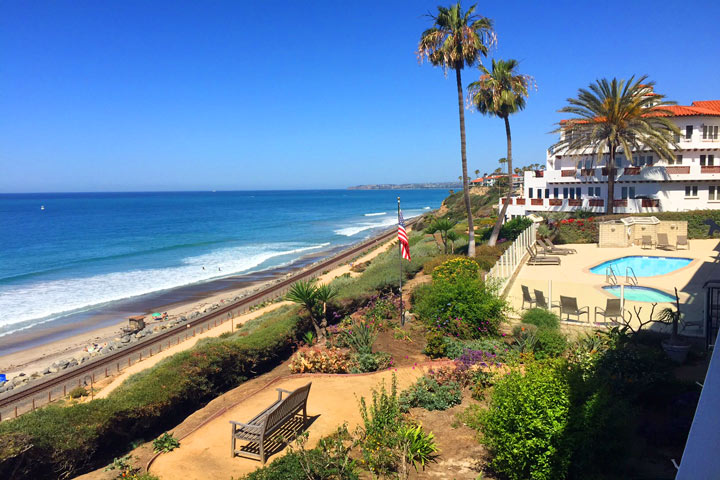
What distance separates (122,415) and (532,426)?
6994mm

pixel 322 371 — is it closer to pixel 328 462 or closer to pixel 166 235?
pixel 328 462

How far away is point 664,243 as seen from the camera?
2420cm

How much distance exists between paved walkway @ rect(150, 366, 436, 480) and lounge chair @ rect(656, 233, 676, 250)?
1996 cm

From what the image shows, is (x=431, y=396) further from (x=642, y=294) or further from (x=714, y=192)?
(x=714, y=192)

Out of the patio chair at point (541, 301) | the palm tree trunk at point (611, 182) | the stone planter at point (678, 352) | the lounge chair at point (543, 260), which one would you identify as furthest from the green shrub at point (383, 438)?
the palm tree trunk at point (611, 182)

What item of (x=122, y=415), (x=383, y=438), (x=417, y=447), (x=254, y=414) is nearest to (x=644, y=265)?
(x=417, y=447)

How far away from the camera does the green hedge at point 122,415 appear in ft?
22.7

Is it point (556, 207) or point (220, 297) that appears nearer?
point (220, 297)

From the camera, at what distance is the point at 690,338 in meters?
11.2

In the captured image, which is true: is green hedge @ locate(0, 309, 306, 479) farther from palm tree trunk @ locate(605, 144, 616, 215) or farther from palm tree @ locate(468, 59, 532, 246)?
palm tree trunk @ locate(605, 144, 616, 215)

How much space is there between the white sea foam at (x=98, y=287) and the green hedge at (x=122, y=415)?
896 inches

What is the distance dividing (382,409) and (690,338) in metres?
8.34

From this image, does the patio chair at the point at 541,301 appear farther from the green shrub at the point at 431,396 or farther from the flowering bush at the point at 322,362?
the flowering bush at the point at 322,362

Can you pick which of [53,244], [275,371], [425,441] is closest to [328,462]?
[425,441]
